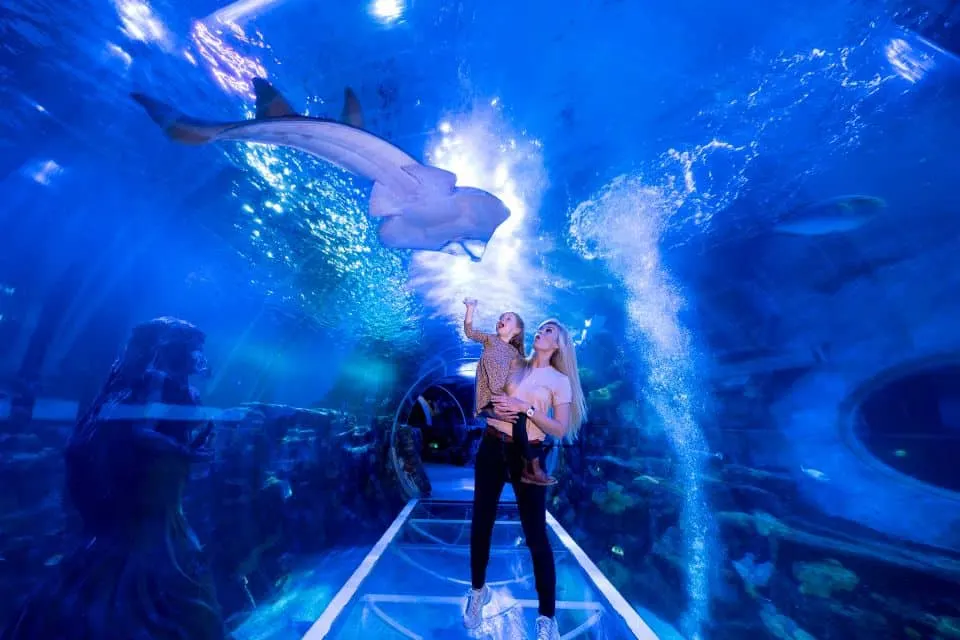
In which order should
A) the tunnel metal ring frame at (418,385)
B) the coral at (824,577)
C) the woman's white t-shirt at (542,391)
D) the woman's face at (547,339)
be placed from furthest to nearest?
1. the tunnel metal ring frame at (418,385)
2. the coral at (824,577)
3. the woman's face at (547,339)
4. the woman's white t-shirt at (542,391)

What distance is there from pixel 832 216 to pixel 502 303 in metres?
5.68

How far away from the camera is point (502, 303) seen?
852 centimetres

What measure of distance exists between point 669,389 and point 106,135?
11.2 meters

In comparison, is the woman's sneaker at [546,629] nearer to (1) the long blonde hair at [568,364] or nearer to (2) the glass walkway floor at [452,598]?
(2) the glass walkway floor at [452,598]

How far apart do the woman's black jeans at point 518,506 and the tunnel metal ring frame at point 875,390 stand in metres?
7.57

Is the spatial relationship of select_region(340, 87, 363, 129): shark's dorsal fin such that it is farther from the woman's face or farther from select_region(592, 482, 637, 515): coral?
select_region(592, 482, 637, 515): coral

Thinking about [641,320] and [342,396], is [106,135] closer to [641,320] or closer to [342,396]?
[342,396]

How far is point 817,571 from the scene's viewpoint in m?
7.26

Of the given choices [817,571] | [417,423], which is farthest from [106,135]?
[417,423]

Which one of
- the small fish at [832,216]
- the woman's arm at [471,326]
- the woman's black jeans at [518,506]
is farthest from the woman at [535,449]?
the small fish at [832,216]

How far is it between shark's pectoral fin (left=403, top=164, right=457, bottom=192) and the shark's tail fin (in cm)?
138

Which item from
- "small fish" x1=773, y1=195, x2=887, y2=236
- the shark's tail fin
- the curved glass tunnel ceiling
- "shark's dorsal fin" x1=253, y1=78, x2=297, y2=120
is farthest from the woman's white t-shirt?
the curved glass tunnel ceiling

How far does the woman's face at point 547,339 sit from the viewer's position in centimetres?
292

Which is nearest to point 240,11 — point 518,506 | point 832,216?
point 518,506
